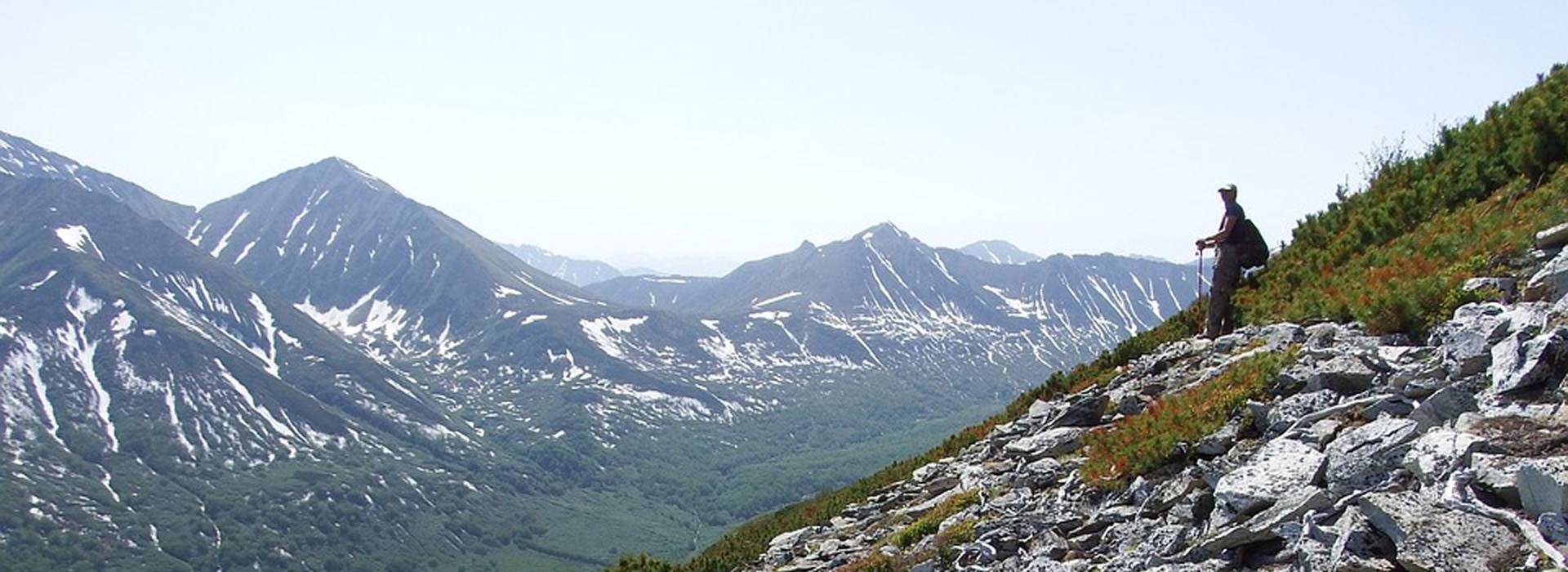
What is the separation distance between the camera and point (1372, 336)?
1316cm

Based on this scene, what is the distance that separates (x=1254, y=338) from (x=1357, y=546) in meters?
11.0

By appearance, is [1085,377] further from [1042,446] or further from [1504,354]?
[1504,354]

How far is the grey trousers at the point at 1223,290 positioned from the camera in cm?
1981

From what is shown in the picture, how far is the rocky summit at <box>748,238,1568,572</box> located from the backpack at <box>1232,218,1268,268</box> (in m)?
3.88

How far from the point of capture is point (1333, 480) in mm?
8672

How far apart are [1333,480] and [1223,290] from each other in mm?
12559

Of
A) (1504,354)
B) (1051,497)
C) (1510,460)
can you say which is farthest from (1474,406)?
(1051,497)

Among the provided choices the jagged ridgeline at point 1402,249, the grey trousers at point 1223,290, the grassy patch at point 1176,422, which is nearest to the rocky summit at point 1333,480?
the grassy patch at point 1176,422

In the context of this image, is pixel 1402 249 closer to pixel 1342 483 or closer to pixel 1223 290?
pixel 1223 290

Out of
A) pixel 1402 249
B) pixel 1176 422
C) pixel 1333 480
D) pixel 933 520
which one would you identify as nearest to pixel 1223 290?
pixel 1402 249

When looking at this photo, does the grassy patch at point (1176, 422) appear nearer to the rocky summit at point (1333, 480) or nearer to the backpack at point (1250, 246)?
the rocky summit at point (1333, 480)

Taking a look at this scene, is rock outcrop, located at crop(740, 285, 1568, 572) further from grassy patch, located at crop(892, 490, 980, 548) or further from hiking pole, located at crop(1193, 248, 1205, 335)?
hiking pole, located at crop(1193, 248, 1205, 335)

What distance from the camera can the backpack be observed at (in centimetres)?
1981

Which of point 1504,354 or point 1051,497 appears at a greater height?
point 1504,354
